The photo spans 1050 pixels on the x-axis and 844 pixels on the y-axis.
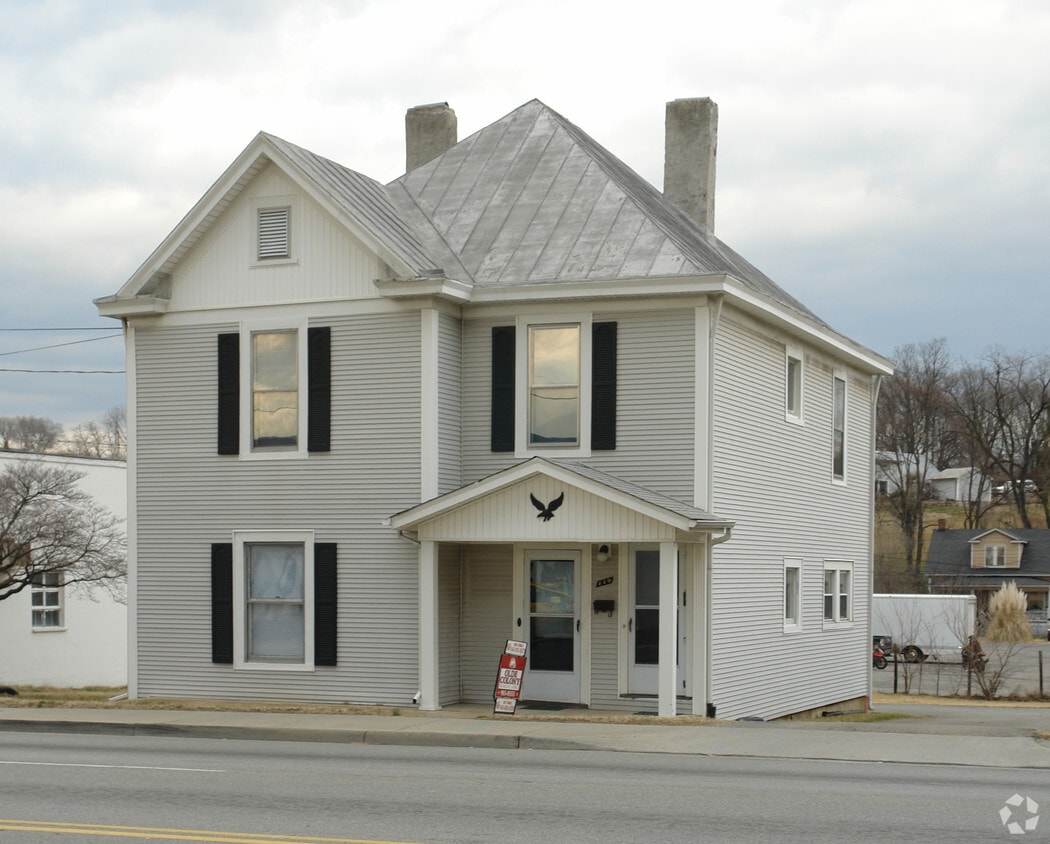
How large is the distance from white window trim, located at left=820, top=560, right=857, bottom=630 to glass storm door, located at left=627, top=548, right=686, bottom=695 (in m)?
6.23

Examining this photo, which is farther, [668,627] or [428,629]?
[428,629]

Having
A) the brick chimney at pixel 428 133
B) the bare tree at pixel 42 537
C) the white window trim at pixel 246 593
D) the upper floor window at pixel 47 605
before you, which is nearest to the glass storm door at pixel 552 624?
the white window trim at pixel 246 593

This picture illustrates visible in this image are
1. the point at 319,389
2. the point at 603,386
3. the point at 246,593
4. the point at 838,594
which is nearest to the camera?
the point at 603,386

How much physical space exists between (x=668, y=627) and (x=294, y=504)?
19.3 feet

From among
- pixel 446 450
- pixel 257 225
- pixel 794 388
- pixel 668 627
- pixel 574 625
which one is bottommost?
pixel 574 625

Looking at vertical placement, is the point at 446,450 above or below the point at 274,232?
below

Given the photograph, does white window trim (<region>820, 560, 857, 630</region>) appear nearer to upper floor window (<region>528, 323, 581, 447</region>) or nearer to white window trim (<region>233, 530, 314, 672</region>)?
upper floor window (<region>528, 323, 581, 447</region>)

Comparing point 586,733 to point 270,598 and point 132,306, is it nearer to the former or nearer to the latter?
point 270,598

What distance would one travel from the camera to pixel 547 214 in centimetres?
2225

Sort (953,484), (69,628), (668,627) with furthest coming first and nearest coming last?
(953,484)
(69,628)
(668,627)

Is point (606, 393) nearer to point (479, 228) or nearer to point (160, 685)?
point (479, 228)

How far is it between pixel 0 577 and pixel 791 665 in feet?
56.1

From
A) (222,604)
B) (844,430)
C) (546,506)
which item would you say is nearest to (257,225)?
(222,604)

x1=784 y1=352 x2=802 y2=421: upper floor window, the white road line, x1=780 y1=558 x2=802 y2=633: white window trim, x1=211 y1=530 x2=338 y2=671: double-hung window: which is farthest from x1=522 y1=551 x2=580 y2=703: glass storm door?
the white road line
